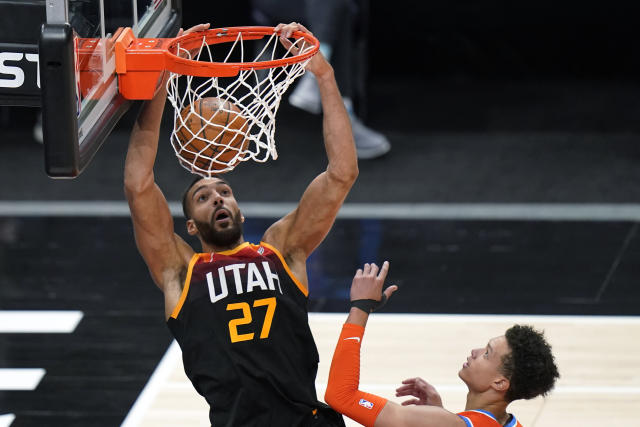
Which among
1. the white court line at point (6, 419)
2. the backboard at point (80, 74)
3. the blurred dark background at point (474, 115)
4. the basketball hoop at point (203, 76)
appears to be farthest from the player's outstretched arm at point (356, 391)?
the blurred dark background at point (474, 115)

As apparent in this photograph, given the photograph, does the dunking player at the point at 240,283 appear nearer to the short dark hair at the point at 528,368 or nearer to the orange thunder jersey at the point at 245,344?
the orange thunder jersey at the point at 245,344

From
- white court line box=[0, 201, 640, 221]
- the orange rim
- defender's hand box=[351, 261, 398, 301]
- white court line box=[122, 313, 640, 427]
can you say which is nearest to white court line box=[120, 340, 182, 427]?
white court line box=[122, 313, 640, 427]

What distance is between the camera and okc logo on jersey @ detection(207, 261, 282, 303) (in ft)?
12.0

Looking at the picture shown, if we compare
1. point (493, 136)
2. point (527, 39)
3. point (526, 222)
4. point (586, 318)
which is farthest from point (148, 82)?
point (527, 39)

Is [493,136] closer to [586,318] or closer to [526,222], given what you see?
[526,222]

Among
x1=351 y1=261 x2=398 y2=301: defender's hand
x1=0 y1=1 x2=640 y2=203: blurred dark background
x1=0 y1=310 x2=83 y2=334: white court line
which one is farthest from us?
x1=0 y1=1 x2=640 y2=203: blurred dark background

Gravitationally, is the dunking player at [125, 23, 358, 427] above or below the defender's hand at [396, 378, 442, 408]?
above

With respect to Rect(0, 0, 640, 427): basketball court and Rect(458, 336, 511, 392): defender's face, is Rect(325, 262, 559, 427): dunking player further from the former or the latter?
Rect(0, 0, 640, 427): basketball court

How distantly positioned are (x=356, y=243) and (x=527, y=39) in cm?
423

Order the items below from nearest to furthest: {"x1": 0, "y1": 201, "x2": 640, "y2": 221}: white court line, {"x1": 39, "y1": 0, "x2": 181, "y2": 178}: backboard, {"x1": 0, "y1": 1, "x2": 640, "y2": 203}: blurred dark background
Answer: {"x1": 39, "y1": 0, "x2": 181, "y2": 178}: backboard, {"x1": 0, "y1": 201, "x2": 640, "y2": 221}: white court line, {"x1": 0, "y1": 1, "x2": 640, "y2": 203}: blurred dark background

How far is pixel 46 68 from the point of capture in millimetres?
3004

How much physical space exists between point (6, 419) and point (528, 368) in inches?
96.2

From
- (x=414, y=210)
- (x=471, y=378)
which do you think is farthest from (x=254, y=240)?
(x=471, y=378)

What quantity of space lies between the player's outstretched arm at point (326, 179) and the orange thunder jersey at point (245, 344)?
7.8 inches
